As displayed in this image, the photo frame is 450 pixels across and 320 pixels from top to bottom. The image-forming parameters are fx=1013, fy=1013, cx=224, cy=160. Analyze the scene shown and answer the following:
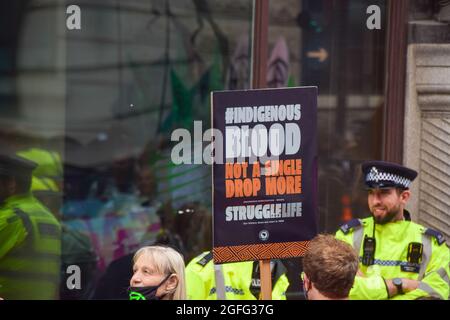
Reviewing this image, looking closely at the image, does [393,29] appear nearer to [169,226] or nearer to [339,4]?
A: [339,4]

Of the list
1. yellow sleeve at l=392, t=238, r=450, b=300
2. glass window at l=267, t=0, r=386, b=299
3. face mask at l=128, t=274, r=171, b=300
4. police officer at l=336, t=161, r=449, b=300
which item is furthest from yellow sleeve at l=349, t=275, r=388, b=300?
glass window at l=267, t=0, r=386, b=299

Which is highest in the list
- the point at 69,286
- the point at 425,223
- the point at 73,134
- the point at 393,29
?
the point at 393,29

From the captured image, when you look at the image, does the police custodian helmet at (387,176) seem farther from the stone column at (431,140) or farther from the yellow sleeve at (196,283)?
the stone column at (431,140)

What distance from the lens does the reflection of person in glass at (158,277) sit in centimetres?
484

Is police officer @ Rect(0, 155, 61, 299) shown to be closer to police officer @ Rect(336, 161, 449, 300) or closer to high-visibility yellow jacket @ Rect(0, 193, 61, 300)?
high-visibility yellow jacket @ Rect(0, 193, 61, 300)

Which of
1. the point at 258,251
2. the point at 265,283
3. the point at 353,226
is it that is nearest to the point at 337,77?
the point at 353,226

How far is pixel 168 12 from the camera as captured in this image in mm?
8117

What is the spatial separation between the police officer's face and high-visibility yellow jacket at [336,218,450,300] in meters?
0.05

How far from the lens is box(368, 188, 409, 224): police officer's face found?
6.21 m

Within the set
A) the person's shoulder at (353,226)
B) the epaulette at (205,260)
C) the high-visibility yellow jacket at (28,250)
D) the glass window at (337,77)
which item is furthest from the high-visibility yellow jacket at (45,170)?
the person's shoulder at (353,226)

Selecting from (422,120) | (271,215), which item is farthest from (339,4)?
(271,215)

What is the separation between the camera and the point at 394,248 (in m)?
6.14

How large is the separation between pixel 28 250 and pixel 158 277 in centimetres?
335
